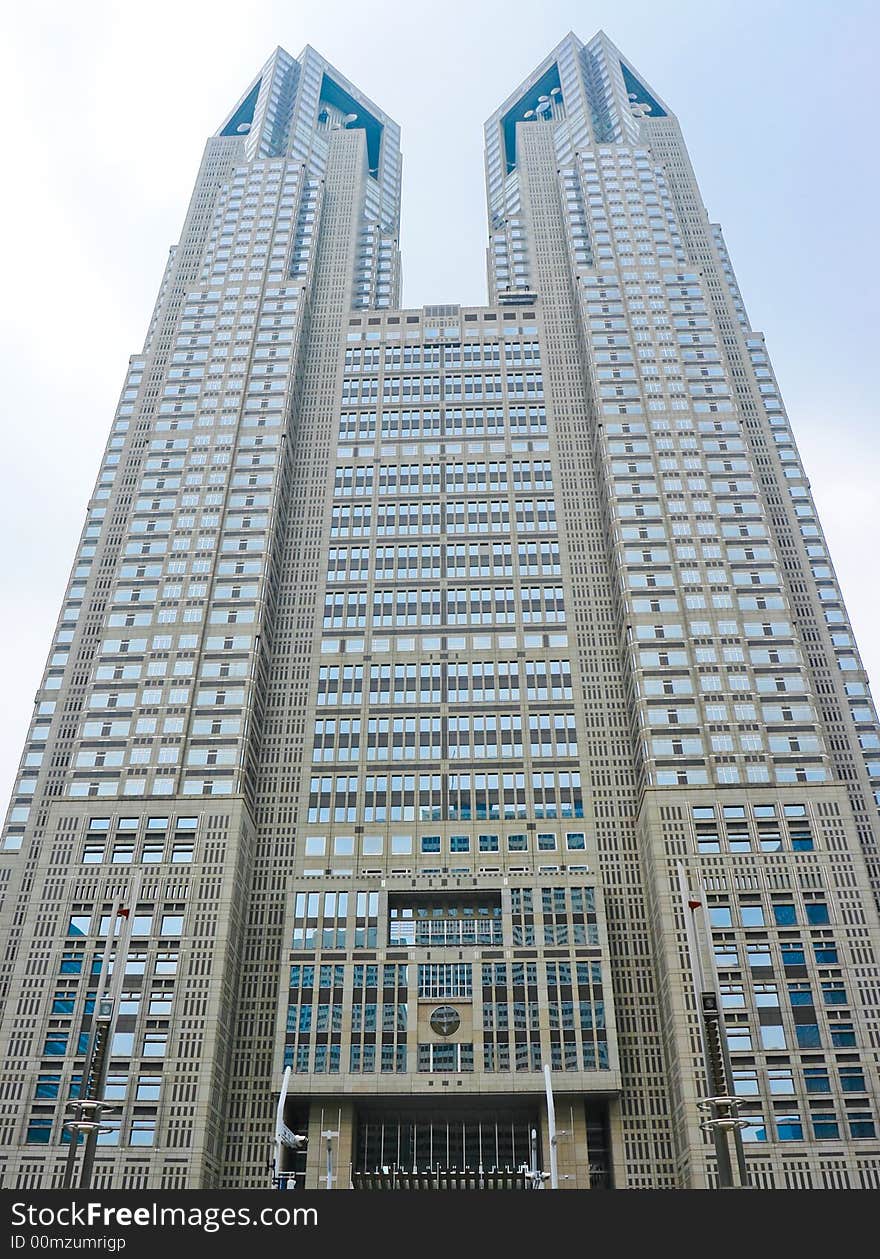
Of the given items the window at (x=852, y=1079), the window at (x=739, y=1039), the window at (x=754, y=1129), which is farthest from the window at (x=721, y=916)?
the window at (x=754, y=1129)

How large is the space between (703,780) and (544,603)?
106ft

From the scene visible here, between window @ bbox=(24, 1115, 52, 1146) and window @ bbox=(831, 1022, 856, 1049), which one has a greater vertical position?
window @ bbox=(831, 1022, 856, 1049)

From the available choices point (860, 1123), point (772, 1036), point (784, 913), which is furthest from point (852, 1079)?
point (784, 913)

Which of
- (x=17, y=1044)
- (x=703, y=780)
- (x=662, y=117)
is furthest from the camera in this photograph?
(x=662, y=117)

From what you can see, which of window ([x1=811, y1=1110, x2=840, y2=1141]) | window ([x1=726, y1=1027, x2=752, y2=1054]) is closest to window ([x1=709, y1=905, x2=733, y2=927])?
window ([x1=726, y1=1027, x2=752, y2=1054])

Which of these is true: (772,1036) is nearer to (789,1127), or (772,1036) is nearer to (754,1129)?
(789,1127)

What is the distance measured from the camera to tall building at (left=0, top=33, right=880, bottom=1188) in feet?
316

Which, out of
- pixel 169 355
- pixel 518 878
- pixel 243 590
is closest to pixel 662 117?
pixel 169 355

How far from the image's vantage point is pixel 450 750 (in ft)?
399

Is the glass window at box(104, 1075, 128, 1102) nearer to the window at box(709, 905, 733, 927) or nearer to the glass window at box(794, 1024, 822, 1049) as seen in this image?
the window at box(709, 905, 733, 927)

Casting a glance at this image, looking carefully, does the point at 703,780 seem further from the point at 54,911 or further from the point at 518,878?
the point at 54,911

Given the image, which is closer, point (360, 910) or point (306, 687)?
point (360, 910)

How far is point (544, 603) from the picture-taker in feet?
436

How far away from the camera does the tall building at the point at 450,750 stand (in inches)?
3794
